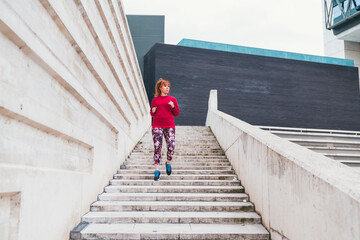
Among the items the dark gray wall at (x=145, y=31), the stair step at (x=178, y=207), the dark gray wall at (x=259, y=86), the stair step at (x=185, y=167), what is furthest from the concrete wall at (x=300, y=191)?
the dark gray wall at (x=145, y=31)

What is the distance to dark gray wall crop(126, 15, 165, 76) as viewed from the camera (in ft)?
54.7

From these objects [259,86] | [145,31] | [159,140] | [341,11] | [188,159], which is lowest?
[188,159]

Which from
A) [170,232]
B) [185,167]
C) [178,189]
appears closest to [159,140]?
[178,189]

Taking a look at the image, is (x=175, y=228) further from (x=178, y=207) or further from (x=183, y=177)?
(x=183, y=177)

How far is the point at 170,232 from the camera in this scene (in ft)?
10.3

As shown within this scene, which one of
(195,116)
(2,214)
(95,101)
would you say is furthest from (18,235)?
(195,116)

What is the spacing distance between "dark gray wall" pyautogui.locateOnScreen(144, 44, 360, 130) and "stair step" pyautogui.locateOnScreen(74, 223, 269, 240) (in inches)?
446

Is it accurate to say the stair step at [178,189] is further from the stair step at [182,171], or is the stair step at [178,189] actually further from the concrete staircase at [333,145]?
the concrete staircase at [333,145]

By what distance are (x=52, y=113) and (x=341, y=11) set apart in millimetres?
22395

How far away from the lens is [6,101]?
72.4 inches

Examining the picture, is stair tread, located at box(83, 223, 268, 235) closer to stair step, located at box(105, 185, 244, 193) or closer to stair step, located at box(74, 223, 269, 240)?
stair step, located at box(74, 223, 269, 240)

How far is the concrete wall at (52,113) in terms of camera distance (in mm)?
1920

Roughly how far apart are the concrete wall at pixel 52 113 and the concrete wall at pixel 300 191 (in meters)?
2.10

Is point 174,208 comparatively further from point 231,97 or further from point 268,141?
point 231,97
